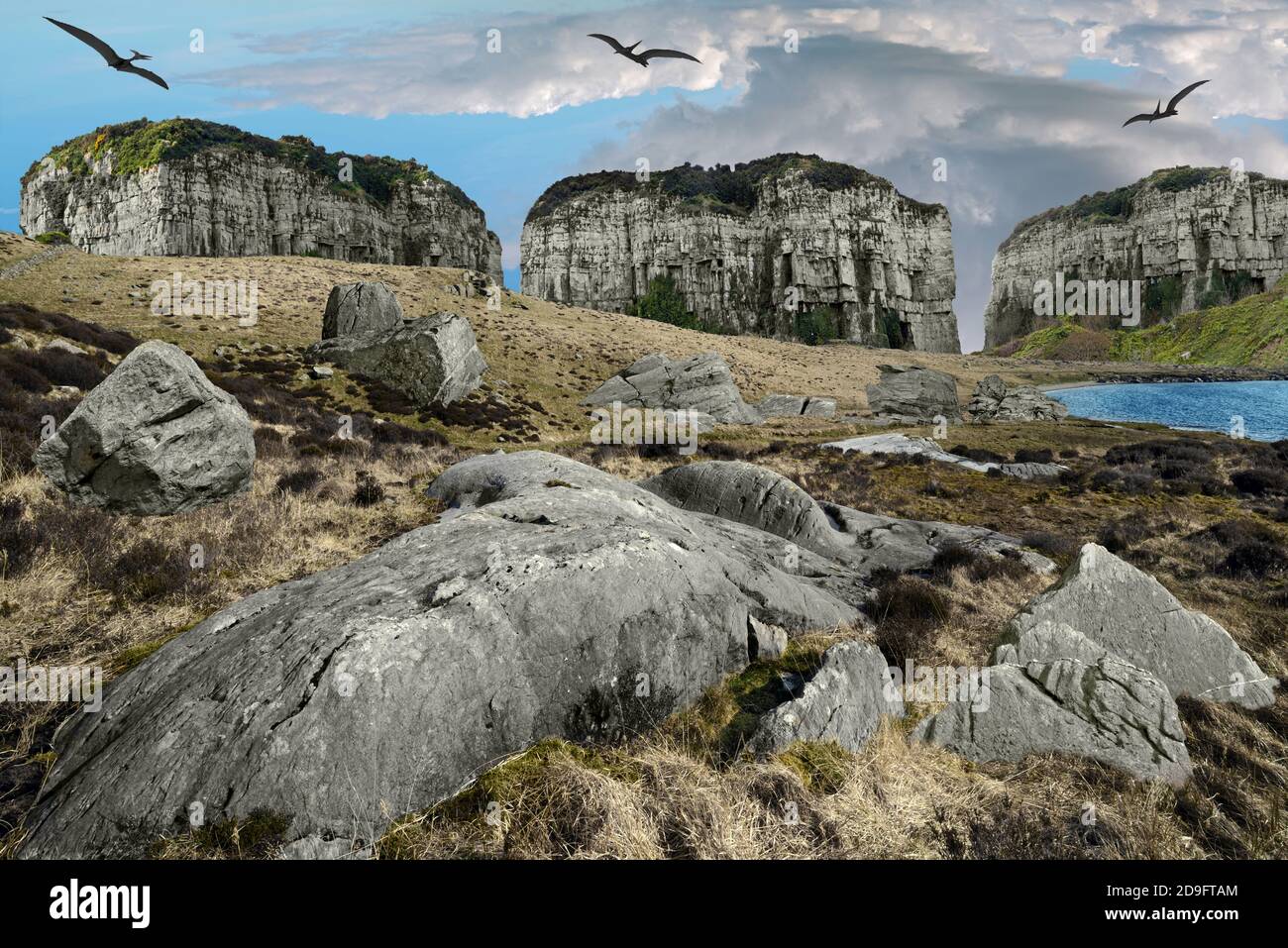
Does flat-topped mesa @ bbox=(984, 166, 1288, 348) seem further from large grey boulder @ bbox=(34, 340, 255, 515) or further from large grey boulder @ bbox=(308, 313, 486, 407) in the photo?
large grey boulder @ bbox=(34, 340, 255, 515)

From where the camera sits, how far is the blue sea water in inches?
2012

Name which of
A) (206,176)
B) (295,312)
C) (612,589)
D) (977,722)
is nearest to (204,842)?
(612,589)

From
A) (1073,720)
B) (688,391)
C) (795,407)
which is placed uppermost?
(688,391)

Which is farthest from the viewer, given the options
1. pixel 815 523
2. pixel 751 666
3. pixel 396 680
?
pixel 815 523

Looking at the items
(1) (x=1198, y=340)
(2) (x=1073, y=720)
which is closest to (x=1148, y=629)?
(2) (x=1073, y=720)

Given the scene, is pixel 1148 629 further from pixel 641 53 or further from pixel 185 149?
pixel 185 149

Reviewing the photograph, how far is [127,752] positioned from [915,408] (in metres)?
61.2

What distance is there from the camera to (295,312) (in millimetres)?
49750

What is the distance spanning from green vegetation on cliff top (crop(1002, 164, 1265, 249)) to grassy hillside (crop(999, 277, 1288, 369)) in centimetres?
3569

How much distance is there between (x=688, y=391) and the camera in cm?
4731

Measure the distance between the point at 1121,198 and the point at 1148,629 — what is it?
203689 millimetres

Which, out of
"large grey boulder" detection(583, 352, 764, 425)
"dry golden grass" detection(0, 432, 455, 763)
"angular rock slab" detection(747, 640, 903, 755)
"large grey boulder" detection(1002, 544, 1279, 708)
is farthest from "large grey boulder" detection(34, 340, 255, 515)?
"large grey boulder" detection(583, 352, 764, 425)

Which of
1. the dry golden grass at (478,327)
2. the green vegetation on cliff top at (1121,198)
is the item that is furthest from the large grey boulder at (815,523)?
the green vegetation on cliff top at (1121,198)
